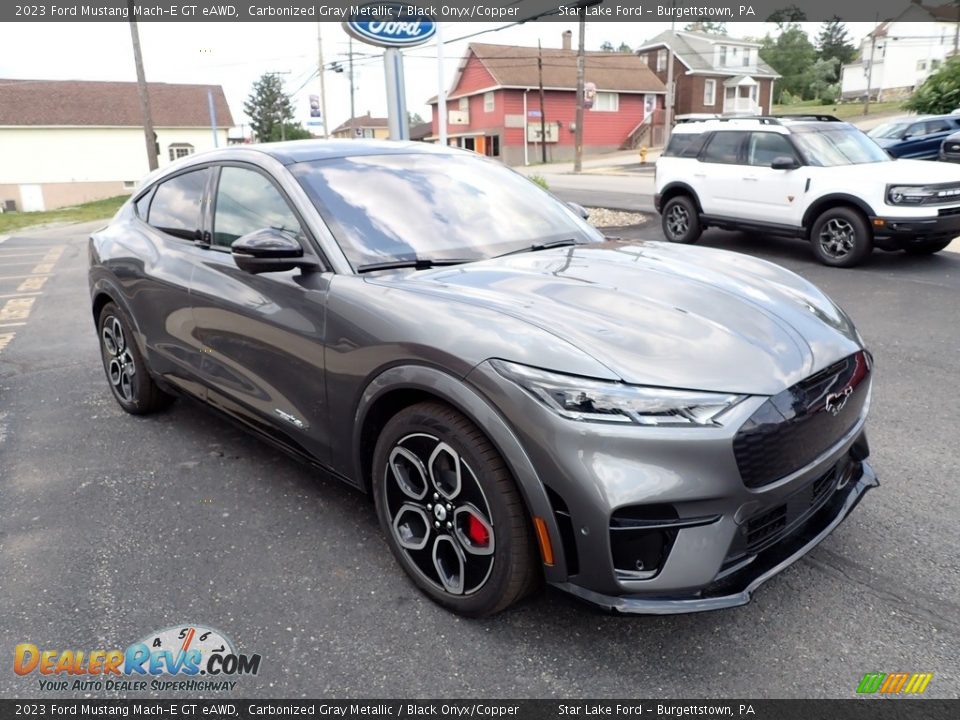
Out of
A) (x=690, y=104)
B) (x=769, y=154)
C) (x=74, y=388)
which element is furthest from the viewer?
(x=690, y=104)

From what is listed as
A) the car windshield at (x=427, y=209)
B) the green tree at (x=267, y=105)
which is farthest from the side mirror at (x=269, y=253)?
the green tree at (x=267, y=105)

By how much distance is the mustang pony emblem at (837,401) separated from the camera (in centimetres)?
238

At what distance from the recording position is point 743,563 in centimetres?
221

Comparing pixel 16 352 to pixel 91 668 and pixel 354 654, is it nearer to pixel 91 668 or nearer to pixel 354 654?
pixel 91 668

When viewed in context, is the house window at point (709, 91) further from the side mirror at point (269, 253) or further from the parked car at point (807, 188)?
the side mirror at point (269, 253)

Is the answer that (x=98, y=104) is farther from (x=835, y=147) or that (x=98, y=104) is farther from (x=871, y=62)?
(x=871, y=62)

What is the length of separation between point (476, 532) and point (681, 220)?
9.27 metres

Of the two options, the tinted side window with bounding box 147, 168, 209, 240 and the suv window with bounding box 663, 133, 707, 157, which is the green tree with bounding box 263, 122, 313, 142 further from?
the tinted side window with bounding box 147, 168, 209, 240

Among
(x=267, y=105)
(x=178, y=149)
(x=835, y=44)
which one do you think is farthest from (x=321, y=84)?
(x=835, y=44)

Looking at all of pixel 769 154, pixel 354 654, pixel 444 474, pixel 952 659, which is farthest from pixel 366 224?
pixel 769 154

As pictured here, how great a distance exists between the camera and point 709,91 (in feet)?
174

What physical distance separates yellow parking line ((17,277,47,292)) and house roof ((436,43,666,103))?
39.5m

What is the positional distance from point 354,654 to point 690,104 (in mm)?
56336

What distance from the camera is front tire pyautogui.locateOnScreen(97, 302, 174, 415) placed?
4.48 meters
